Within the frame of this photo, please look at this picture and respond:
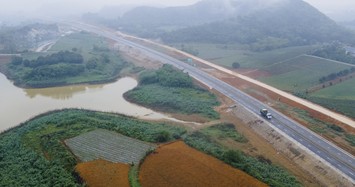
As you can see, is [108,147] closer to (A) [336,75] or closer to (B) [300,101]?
(B) [300,101]

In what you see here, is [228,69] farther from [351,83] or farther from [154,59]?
[351,83]

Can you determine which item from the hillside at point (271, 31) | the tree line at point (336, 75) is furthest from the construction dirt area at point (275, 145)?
the hillside at point (271, 31)

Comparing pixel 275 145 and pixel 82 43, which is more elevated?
pixel 82 43

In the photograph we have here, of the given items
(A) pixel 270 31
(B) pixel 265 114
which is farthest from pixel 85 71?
(A) pixel 270 31

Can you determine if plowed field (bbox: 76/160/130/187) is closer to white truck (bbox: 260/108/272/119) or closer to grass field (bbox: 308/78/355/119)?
white truck (bbox: 260/108/272/119)

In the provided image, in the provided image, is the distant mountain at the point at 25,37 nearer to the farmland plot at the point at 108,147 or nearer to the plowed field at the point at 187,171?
the farmland plot at the point at 108,147

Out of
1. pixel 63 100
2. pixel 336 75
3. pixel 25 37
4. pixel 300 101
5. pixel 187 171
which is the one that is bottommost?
pixel 63 100
